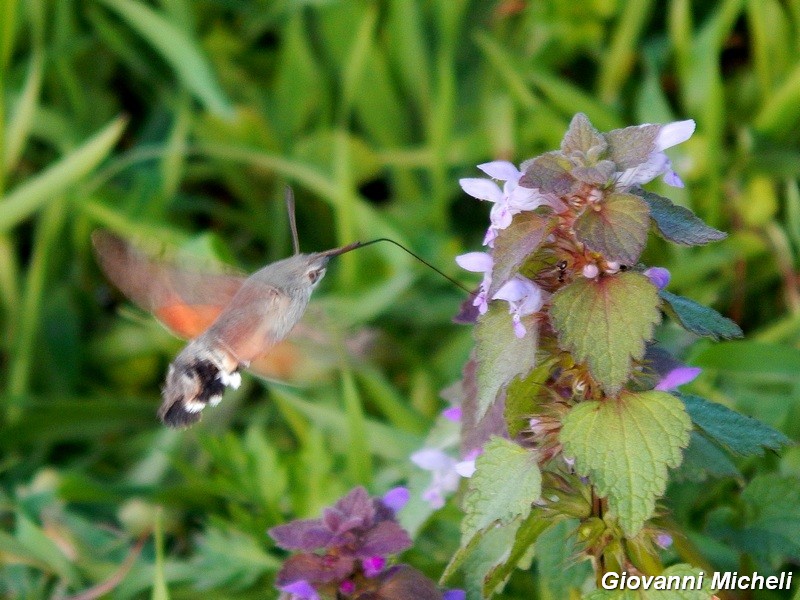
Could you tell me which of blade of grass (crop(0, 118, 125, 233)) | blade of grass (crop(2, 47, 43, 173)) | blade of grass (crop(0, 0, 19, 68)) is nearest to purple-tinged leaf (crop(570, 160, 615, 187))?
blade of grass (crop(0, 118, 125, 233))

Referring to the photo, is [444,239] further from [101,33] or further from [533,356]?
[533,356]

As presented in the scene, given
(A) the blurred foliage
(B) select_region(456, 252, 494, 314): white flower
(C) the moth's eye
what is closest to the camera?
(B) select_region(456, 252, 494, 314): white flower

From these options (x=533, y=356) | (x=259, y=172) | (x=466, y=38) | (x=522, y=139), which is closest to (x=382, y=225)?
(x=522, y=139)

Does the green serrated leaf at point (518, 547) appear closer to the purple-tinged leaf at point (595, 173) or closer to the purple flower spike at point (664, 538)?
the purple flower spike at point (664, 538)

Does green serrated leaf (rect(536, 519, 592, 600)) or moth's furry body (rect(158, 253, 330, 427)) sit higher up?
moth's furry body (rect(158, 253, 330, 427))

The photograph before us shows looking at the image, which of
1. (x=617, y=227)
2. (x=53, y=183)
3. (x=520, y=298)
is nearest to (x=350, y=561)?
(x=520, y=298)

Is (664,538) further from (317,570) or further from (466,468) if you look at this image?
(317,570)

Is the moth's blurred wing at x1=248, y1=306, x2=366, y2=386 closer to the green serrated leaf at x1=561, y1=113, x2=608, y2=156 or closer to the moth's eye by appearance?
the moth's eye

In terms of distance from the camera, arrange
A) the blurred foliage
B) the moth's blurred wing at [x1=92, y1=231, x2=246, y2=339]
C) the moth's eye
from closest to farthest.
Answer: the moth's eye → the moth's blurred wing at [x1=92, y1=231, x2=246, y2=339] → the blurred foliage

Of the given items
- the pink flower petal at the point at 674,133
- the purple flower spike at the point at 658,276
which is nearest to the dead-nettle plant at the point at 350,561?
the purple flower spike at the point at 658,276
